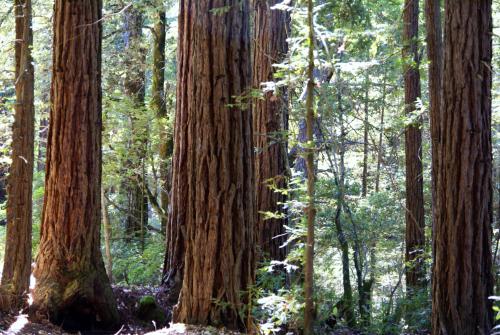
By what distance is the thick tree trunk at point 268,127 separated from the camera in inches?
354

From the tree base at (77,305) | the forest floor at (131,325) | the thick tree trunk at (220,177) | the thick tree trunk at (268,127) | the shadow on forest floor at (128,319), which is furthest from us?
the thick tree trunk at (268,127)

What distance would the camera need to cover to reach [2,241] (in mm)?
16438

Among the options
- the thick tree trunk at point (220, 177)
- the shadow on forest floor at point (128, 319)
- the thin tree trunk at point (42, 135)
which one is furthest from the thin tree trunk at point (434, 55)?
the thin tree trunk at point (42, 135)

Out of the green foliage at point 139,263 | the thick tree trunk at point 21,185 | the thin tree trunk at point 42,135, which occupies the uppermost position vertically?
the thin tree trunk at point 42,135

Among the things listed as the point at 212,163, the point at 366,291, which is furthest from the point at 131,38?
the point at 212,163

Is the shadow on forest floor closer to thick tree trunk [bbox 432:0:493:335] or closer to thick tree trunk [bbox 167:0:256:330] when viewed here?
thick tree trunk [bbox 167:0:256:330]

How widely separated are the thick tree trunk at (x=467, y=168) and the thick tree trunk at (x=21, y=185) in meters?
4.99

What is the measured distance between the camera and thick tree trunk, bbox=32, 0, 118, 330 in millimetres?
7363

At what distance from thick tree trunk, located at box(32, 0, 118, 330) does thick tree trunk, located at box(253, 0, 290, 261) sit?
8.57 ft

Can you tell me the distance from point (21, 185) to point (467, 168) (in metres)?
5.37

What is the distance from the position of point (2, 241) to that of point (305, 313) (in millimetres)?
13912

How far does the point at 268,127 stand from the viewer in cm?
919

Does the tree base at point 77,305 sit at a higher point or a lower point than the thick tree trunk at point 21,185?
lower

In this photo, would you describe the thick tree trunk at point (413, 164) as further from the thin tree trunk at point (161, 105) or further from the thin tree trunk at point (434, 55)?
the thin tree trunk at point (161, 105)
